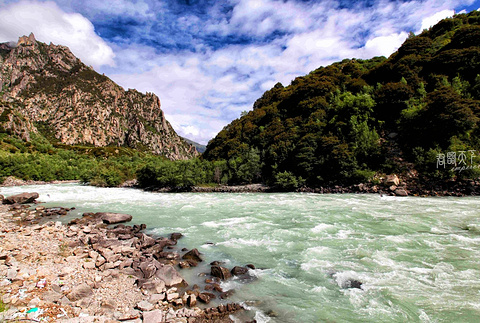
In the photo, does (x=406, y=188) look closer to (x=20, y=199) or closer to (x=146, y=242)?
(x=146, y=242)

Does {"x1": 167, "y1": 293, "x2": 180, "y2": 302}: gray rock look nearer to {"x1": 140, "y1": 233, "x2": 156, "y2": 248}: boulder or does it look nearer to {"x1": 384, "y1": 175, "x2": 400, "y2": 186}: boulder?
{"x1": 140, "y1": 233, "x2": 156, "y2": 248}: boulder

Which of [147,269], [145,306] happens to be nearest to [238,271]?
[147,269]

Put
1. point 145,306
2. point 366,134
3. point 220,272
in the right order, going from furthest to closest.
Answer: point 366,134 < point 220,272 < point 145,306

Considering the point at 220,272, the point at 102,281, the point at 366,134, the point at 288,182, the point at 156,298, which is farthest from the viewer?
the point at 288,182

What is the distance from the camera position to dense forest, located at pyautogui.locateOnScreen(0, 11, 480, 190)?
1203 inches

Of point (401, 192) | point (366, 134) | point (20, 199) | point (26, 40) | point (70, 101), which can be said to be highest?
point (26, 40)

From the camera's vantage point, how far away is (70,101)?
497 feet

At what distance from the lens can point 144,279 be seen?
25.8ft

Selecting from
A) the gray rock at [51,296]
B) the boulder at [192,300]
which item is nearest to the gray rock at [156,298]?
the boulder at [192,300]

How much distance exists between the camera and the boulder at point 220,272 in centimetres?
852

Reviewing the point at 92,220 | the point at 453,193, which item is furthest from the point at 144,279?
the point at 453,193

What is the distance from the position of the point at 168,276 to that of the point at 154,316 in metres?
2.33

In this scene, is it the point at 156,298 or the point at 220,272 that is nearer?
the point at 156,298

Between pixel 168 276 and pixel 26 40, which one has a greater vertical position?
pixel 26 40
